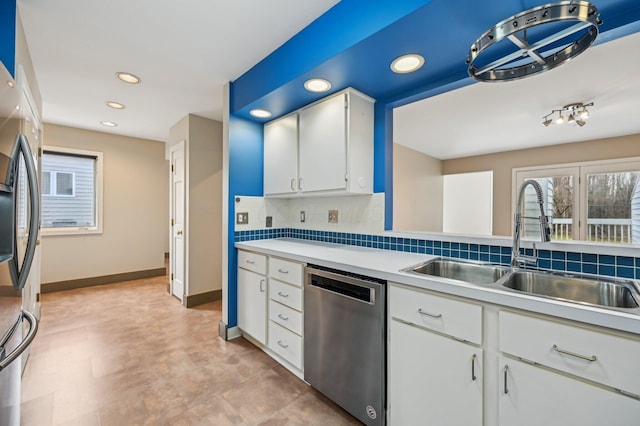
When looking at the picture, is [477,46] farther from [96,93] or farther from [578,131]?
[578,131]

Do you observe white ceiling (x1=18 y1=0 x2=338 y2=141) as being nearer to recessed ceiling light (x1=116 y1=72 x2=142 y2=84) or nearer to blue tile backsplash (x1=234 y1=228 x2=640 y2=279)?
recessed ceiling light (x1=116 y1=72 x2=142 y2=84)

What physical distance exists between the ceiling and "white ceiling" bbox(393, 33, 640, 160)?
0.06ft

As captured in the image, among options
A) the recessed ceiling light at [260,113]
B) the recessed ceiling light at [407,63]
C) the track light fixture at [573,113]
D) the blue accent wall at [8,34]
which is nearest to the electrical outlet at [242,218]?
the recessed ceiling light at [260,113]

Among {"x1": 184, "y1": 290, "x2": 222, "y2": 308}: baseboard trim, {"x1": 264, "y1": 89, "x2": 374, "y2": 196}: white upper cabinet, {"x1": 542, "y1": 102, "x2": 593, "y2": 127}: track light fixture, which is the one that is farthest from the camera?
{"x1": 184, "y1": 290, "x2": 222, "y2": 308}: baseboard trim

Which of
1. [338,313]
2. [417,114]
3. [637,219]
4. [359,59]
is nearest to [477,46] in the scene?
[359,59]

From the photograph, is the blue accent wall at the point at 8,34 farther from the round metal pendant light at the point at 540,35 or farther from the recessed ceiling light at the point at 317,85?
the round metal pendant light at the point at 540,35

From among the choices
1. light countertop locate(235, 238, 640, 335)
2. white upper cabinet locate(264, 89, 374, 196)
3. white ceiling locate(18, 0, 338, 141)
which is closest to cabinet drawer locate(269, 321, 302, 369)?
light countertop locate(235, 238, 640, 335)

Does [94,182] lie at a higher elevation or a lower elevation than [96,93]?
lower

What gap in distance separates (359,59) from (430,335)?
5.00ft

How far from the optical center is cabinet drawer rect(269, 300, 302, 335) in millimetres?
1869

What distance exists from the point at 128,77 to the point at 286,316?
99.9 inches

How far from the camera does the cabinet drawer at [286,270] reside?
6.07 feet

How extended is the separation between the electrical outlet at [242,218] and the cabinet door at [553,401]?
2152mm

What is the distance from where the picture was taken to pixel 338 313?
1.57m
